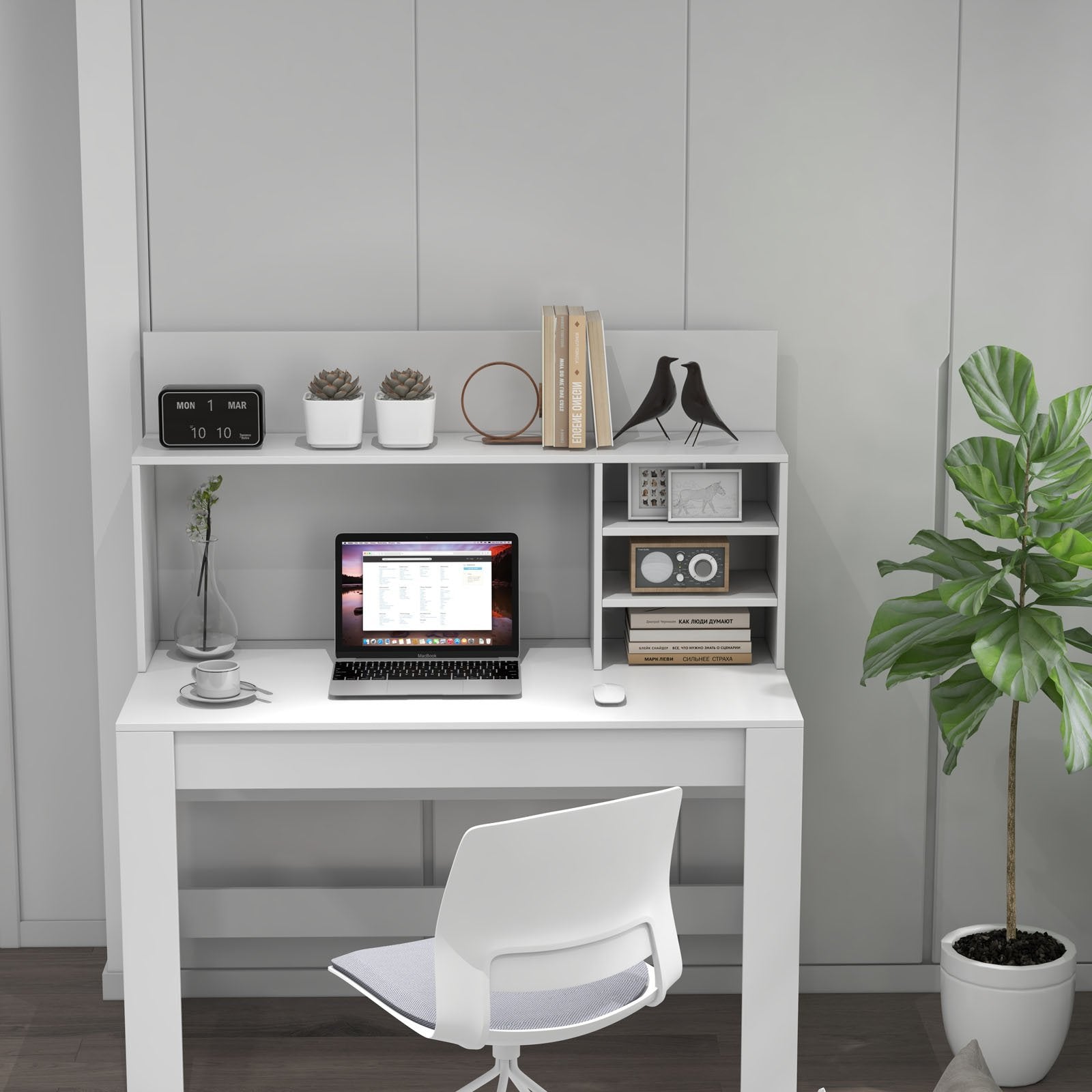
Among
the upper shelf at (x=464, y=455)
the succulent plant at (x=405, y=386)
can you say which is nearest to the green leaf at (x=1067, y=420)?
the upper shelf at (x=464, y=455)

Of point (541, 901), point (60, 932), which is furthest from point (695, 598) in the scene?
point (60, 932)

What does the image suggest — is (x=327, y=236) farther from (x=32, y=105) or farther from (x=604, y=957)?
(x=604, y=957)

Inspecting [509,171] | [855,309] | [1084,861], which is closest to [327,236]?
[509,171]

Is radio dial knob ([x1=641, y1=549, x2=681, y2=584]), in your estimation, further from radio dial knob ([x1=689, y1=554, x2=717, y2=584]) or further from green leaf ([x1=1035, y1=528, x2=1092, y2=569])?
green leaf ([x1=1035, y1=528, x2=1092, y2=569])

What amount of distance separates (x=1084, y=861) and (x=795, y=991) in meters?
0.91

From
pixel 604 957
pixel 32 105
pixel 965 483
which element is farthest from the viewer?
pixel 32 105

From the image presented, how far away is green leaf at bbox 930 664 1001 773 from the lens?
8.61ft

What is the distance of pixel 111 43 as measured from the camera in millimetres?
2842

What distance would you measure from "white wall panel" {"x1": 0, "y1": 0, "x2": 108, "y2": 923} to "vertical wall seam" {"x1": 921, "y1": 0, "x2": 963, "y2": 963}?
191 centimetres

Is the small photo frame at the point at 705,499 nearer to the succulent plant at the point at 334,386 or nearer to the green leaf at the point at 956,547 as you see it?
the green leaf at the point at 956,547

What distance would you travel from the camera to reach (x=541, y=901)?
81.4 inches

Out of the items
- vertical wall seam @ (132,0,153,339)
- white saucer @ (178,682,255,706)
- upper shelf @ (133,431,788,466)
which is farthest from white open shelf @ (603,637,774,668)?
vertical wall seam @ (132,0,153,339)

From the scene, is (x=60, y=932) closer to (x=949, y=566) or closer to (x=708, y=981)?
(x=708, y=981)

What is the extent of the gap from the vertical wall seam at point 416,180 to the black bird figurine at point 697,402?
606 millimetres
